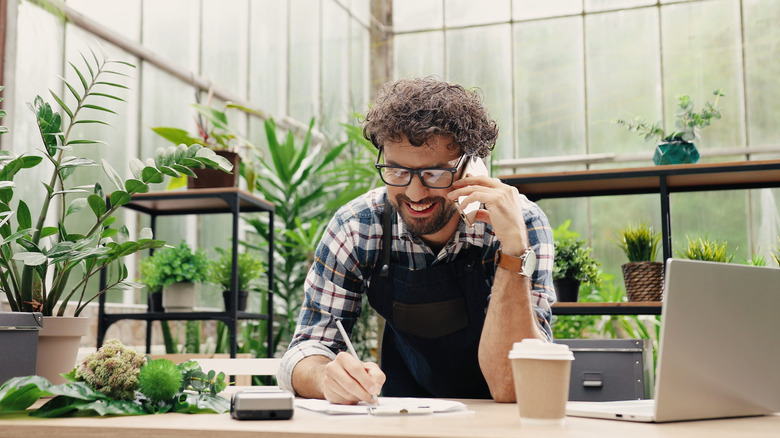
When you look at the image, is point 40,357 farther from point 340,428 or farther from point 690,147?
point 690,147

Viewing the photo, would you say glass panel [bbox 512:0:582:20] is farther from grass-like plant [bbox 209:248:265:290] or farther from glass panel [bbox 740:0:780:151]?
grass-like plant [bbox 209:248:265:290]

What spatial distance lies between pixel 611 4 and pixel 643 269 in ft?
15.8

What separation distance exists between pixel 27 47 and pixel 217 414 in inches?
117

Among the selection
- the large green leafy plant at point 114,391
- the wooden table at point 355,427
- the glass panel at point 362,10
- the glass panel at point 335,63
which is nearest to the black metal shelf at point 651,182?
the wooden table at point 355,427

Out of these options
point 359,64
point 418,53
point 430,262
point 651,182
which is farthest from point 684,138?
point 418,53

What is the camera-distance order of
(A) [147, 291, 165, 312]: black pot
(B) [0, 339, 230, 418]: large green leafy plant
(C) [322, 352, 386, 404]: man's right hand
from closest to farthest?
(B) [0, 339, 230, 418]: large green leafy plant
(C) [322, 352, 386, 404]: man's right hand
(A) [147, 291, 165, 312]: black pot

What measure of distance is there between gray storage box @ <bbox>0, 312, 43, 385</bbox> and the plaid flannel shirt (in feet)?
1.86

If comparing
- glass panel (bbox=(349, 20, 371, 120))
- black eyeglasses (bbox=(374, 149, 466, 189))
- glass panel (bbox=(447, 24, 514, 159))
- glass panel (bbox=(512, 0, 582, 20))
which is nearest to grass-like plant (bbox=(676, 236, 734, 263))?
black eyeglasses (bbox=(374, 149, 466, 189))

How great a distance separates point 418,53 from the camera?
771 cm

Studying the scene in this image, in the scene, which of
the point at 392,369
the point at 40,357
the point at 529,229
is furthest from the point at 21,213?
the point at 529,229

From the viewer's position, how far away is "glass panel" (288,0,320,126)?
628 cm

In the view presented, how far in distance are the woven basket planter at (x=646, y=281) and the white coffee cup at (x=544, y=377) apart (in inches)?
85.1

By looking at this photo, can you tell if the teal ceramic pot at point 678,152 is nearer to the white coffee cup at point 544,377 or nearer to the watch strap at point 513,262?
the watch strap at point 513,262

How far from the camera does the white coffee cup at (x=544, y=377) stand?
0.91 meters
